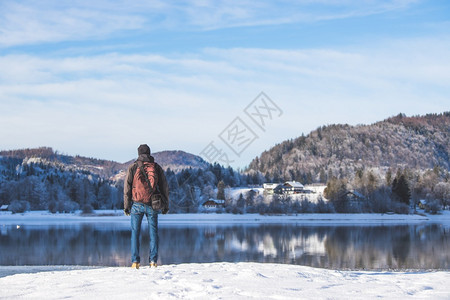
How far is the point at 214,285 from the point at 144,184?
3.32 m

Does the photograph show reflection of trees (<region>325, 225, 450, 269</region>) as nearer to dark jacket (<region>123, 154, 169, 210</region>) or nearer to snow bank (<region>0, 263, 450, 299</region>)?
dark jacket (<region>123, 154, 169, 210</region>)

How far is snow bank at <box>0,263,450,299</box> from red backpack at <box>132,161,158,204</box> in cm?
152

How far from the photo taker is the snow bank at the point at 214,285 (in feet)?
22.9

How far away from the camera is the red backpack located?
10.2 meters

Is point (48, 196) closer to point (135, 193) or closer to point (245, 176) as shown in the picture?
point (245, 176)

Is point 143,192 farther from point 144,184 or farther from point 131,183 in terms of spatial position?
point 131,183

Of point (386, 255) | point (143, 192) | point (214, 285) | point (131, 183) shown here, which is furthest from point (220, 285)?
point (386, 255)

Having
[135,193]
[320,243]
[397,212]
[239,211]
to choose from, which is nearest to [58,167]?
[239,211]

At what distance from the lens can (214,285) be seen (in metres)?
7.49

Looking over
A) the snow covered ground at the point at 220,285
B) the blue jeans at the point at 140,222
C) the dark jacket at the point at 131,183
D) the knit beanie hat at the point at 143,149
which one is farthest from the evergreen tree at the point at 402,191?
the knit beanie hat at the point at 143,149

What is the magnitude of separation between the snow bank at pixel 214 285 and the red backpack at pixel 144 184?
60.0 inches

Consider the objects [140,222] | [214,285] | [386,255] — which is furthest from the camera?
[386,255]

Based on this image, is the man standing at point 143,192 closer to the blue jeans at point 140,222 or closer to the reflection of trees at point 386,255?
the blue jeans at point 140,222

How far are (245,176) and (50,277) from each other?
14232 centimetres
